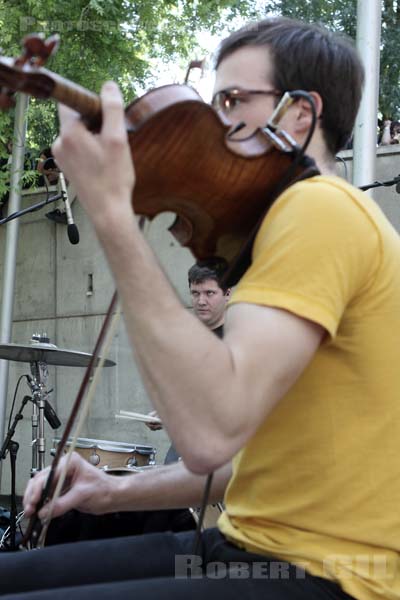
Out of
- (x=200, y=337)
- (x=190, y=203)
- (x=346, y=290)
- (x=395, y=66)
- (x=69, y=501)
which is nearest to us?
(x=200, y=337)

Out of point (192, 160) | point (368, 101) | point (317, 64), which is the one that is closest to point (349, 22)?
point (368, 101)

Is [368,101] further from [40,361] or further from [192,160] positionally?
[192,160]

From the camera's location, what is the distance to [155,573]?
168cm

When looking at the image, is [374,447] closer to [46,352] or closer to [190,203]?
[190,203]

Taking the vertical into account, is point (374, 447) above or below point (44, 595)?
above

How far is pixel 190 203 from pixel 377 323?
0.43m

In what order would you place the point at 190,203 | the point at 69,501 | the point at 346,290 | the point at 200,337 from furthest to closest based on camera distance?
1. the point at 69,501
2. the point at 190,203
3. the point at 346,290
4. the point at 200,337

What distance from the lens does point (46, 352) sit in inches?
240

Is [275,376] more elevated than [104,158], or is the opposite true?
[104,158]

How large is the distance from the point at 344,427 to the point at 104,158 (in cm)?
67

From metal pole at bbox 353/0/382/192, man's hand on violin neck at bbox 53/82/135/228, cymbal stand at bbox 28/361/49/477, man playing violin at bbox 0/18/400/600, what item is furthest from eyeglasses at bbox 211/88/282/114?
cymbal stand at bbox 28/361/49/477

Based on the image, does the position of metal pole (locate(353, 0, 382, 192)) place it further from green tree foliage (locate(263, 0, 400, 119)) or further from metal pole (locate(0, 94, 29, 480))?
green tree foliage (locate(263, 0, 400, 119))

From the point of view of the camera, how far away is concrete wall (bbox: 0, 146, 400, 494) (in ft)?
29.8

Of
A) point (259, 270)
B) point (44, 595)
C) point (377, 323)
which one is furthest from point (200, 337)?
point (44, 595)
